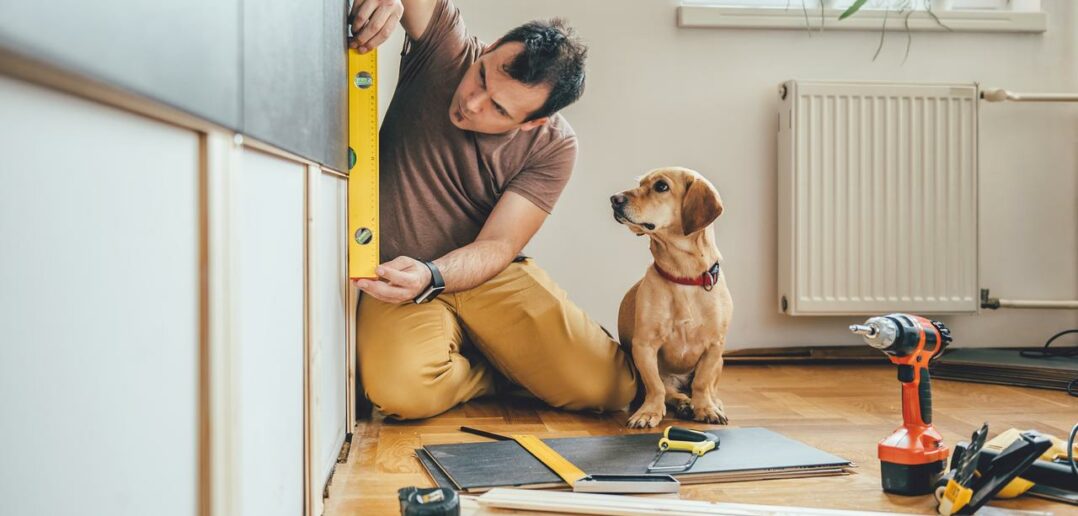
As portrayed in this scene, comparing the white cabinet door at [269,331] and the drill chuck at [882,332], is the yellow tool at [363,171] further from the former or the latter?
the drill chuck at [882,332]

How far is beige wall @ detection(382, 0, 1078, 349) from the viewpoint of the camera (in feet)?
9.52

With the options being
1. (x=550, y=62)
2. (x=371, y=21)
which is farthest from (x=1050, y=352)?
(x=371, y=21)

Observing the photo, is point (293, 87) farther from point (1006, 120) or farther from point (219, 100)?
point (1006, 120)

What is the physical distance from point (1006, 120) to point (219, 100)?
309cm

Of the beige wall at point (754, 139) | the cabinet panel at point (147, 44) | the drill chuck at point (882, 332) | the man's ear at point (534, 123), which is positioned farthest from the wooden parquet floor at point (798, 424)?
the cabinet panel at point (147, 44)

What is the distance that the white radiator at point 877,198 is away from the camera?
9.52 feet

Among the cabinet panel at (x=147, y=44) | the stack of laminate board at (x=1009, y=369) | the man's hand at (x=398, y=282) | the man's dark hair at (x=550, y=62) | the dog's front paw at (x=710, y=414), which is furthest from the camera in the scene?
the stack of laminate board at (x=1009, y=369)

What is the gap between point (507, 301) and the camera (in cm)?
208

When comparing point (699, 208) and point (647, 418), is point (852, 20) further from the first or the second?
point (647, 418)

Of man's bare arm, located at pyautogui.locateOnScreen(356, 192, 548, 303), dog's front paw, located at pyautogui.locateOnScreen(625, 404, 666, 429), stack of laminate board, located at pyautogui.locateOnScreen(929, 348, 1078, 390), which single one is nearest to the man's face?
man's bare arm, located at pyautogui.locateOnScreen(356, 192, 548, 303)

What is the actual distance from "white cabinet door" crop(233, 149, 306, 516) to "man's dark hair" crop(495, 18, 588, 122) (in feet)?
2.74

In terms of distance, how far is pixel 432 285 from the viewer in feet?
6.22

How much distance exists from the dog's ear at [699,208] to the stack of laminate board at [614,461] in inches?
19.6

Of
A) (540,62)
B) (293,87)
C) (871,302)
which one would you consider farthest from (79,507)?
(871,302)
